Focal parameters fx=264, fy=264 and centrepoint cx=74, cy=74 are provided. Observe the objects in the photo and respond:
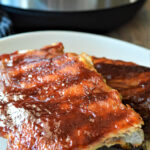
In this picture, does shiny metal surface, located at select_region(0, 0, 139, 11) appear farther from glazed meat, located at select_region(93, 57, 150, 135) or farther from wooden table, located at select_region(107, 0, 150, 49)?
glazed meat, located at select_region(93, 57, 150, 135)

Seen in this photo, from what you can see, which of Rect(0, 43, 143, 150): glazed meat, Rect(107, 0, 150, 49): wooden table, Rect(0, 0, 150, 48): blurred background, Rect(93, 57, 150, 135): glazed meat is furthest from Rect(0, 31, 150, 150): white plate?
Rect(0, 43, 143, 150): glazed meat

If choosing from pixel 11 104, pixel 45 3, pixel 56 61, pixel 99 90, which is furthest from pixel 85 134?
pixel 45 3

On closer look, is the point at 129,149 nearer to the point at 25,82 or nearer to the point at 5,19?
the point at 25,82

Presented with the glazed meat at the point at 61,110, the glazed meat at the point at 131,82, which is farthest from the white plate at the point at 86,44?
the glazed meat at the point at 61,110

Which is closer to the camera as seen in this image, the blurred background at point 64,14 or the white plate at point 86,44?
the white plate at point 86,44

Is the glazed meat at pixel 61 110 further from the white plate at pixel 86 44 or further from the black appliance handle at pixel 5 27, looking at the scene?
the black appliance handle at pixel 5 27

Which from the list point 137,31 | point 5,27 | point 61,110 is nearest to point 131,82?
point 61,110
